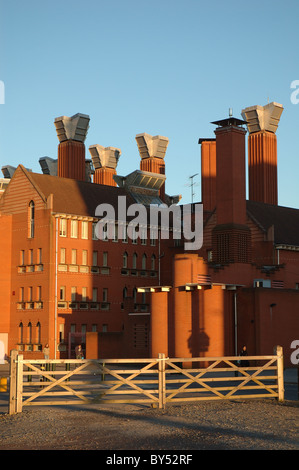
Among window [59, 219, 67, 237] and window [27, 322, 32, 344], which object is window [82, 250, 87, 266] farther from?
window [27, 322, 32, 344]

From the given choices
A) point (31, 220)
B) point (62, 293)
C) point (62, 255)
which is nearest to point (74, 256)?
point (62, 255)

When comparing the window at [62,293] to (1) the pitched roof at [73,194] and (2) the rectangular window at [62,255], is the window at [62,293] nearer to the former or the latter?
(2) the rectangular window at [62,255]

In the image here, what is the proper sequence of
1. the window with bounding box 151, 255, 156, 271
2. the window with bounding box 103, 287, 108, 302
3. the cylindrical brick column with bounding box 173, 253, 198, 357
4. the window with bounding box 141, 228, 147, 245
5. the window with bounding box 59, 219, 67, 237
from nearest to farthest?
1. the cylindrical brick column with bounding box 173, 253, 198, 357
2. the window with bounding box 59, 219, 67, 237
3. the window with bounding box 103, 287, 108, 302
4. the window with bounding box 141, 228, 147, 245
5. the window with bounding box 151, 255, 156, 271

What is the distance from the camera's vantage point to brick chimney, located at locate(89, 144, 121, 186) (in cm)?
9125

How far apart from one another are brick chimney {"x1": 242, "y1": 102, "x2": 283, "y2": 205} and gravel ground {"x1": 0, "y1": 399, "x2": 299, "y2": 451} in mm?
60820

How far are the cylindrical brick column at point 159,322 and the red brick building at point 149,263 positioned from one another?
0.21 feet

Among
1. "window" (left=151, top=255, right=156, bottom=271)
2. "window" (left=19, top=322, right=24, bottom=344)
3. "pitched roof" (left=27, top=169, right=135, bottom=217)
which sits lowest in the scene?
"window" (left=19, top=322, right=24, bottom=344)

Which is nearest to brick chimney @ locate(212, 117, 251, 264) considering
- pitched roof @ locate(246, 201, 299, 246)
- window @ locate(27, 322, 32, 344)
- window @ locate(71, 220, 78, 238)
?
pitched roof @ locate(246, 201, 299, 246)

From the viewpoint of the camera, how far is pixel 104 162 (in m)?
91.8

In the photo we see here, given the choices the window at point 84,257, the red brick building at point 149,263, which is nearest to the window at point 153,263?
the red brick building at point 149,263

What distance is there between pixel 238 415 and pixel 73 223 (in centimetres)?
4601

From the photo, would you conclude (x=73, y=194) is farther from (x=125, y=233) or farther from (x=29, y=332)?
(x=29, y=332)

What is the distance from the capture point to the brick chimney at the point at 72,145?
81188 mm
